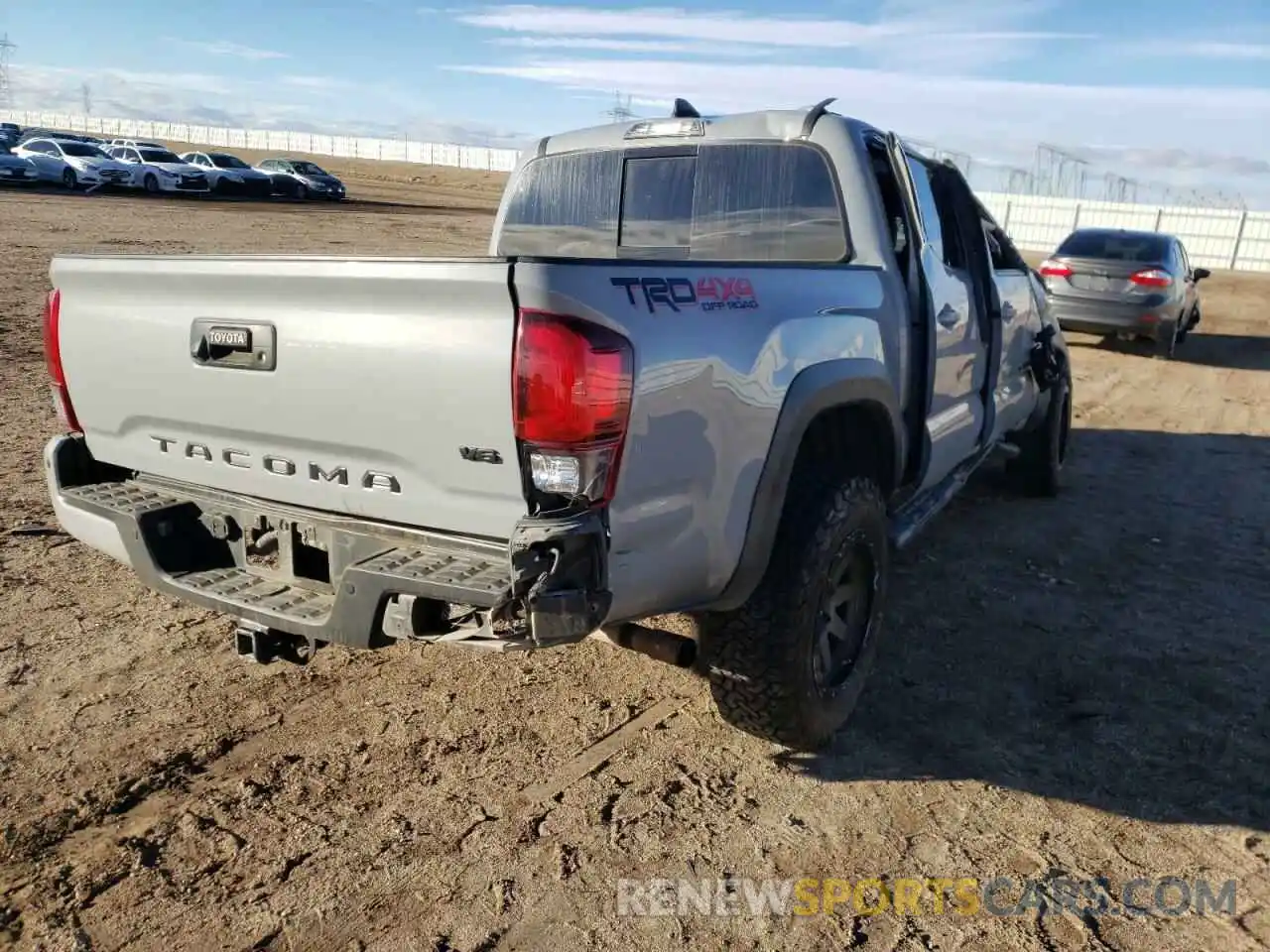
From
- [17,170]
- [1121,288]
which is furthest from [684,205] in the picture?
[17,170]

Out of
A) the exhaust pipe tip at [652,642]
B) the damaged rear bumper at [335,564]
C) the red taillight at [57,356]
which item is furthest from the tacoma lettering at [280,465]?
the exhaust pipe tip at [652,642]

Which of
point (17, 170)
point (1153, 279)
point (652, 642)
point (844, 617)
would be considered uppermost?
point (17, 170)

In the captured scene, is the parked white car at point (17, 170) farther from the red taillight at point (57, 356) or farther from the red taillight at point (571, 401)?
the red taillight at point (571, 401)

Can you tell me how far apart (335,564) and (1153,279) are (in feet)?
40.9

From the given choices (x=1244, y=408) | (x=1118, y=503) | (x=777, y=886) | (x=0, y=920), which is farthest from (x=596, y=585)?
(x=1244, y=408)

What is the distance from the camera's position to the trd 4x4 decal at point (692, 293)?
2.51 meters

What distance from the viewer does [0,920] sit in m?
2.52

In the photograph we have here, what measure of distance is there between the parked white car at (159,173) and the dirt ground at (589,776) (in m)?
31.3

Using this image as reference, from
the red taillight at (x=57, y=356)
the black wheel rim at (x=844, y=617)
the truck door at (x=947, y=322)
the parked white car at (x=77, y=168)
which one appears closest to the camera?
the red taillight at (x=57, y=356)

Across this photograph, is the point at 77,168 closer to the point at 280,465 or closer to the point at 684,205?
the point at 684,205

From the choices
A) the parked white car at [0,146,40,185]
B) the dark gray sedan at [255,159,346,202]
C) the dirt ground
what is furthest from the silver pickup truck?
the dark gray sedan at [255,159,346,202]

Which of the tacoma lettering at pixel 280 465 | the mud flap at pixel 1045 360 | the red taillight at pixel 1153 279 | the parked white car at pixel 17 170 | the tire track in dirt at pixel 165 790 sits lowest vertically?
the tire track in dirt at pixel 165 790

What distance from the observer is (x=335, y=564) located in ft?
9.08

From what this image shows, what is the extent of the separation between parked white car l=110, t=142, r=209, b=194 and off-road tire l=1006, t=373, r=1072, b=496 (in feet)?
107
